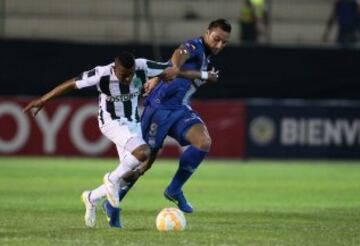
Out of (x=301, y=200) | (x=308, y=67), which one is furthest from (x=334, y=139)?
(x=301, y=200)

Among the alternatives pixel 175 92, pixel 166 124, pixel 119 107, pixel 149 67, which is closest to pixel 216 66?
pixel 175 92

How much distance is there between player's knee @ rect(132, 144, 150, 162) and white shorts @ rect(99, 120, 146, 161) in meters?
0.06

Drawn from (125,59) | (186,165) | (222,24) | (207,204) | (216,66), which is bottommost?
(216,66)

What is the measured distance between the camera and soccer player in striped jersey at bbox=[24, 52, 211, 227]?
10852 mm

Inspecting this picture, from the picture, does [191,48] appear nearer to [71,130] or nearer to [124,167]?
[124,167]

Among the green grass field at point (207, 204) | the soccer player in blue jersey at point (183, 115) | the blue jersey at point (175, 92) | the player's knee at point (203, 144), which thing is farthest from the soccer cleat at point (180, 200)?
the blue jersey at point (175, 92)

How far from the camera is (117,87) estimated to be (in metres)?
11.1

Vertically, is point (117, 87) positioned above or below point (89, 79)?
below

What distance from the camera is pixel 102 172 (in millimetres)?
20328

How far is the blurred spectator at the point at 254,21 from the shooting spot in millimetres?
23661

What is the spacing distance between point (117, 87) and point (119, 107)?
9.4 inches

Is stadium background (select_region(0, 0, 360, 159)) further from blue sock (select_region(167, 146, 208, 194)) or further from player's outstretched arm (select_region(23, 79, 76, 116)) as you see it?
player's outstretched arm (select_region(23, 79, 76, 116))

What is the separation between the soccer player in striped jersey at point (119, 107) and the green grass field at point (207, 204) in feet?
1.22

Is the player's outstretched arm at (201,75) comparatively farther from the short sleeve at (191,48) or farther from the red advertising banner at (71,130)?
the red advertising banner at (71,130)
